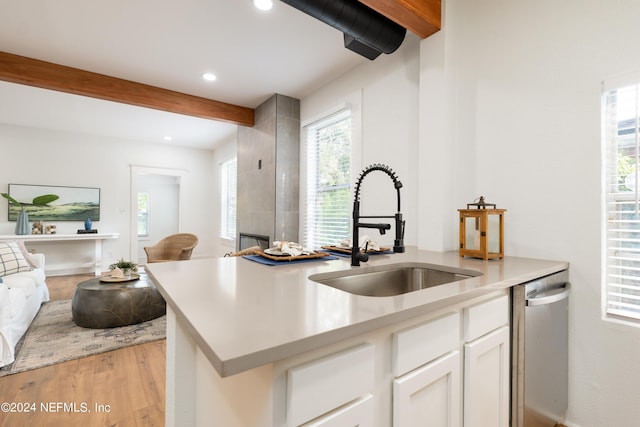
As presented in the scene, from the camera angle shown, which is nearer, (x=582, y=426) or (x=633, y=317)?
(x=633, y=317)

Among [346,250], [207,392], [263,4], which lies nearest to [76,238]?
[263,4]

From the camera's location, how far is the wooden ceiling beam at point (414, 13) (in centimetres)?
173

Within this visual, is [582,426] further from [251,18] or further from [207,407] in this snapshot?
[251,18]

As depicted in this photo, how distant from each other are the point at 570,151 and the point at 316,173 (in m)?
2.37

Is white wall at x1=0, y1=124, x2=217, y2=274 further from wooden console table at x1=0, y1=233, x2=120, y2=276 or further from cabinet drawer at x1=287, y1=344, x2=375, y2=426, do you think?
cabinet drawer at x1=287, y1=344, x2=375, y2=426

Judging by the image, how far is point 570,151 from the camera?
1562 millimetres

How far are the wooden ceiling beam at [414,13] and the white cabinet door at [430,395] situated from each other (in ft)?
6.01

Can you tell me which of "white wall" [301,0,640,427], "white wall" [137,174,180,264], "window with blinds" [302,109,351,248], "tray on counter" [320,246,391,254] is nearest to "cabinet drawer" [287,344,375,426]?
"tray on counter" [320,246,391,254]

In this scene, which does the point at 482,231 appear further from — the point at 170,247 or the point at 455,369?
the point at 170,247

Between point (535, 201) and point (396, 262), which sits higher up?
point (535, 201)

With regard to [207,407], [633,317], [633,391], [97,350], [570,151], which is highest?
[570,151]

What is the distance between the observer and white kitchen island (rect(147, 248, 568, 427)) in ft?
1.97

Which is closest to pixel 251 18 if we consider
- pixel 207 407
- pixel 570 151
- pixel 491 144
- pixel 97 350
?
pixel 491 144

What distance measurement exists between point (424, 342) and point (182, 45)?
2.97m
